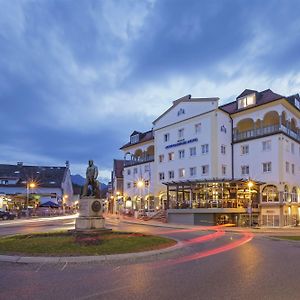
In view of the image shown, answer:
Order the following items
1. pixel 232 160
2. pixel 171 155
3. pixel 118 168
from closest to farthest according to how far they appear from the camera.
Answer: pixel 232 160 → pixel 171 155 → pixel 118 168

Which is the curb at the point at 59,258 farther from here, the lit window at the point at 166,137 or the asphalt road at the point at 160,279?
the lit window at the point at 166,137

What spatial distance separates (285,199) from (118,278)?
3900cm

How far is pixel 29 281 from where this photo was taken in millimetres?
10234

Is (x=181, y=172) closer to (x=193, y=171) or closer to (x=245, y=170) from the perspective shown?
(x=193, y=171)

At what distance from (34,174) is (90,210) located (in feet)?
267

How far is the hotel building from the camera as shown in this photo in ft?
148

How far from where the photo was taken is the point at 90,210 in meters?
22.1

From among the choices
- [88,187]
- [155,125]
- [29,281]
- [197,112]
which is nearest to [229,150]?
[197,112]

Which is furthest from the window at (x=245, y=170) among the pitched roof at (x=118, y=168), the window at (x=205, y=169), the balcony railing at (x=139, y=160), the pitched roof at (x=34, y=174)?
the pitched roof at (x=34, y=174)

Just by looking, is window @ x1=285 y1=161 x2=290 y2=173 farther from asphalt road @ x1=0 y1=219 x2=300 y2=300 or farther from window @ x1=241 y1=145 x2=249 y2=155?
asphalt road @ x1=0 y1=219 x2=300 y2=300

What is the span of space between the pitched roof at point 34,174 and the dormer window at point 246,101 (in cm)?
6012

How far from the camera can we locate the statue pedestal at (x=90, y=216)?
2177 cm

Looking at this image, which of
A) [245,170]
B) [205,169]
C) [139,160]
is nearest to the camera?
[245,170]

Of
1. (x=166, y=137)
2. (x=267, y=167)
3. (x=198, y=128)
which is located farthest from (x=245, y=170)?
(x=166, y=137)
